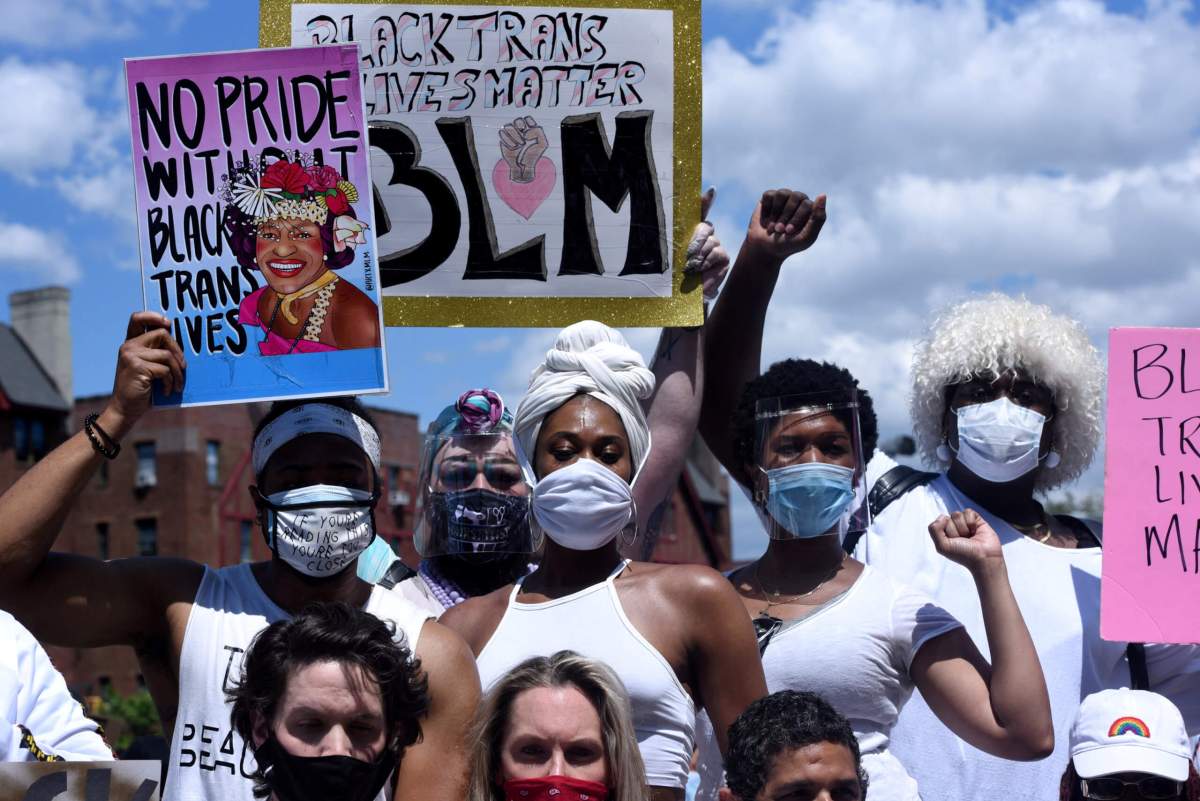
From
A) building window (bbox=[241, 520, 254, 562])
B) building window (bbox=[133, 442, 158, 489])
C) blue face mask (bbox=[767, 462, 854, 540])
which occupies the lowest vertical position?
building window (bbox=[241, 520, 254, 562])

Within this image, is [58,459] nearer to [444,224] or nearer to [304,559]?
[304,559]

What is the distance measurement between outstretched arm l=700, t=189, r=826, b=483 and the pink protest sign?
99cm

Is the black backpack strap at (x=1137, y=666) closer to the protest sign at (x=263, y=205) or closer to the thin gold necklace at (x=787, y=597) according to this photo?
the thin gold necklace at (x=787, y=597)

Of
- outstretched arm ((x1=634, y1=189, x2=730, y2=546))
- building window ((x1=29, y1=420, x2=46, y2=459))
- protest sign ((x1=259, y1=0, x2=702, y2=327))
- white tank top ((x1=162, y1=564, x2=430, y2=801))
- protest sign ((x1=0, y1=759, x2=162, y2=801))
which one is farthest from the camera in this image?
building window ((x1=29, y1=420, x2=46, y2=459))

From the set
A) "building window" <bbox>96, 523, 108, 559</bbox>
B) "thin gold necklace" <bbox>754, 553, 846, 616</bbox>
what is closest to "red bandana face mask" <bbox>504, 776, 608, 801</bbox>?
"thin gold necklace" <bbox>754, 553, 846, 616</bbox>

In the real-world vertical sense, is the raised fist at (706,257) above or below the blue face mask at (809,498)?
above

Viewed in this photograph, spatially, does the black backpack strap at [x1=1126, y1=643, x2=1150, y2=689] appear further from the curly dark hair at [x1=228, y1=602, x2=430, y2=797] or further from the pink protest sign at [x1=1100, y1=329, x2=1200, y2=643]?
the curly dark hair at [x1=228, y1=602, x2=430, y2=797]

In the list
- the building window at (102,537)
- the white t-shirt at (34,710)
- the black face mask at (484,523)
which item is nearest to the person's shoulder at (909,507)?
the black face mask at (484,523)

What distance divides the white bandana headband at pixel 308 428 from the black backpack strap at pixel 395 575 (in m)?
0.73

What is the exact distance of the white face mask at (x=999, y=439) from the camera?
475 centimetres

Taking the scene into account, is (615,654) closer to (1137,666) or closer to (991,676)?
(991,676)

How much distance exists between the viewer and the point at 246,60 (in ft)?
14.0

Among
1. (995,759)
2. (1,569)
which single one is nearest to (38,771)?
(1,569)

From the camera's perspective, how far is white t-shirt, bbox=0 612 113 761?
327 cm
